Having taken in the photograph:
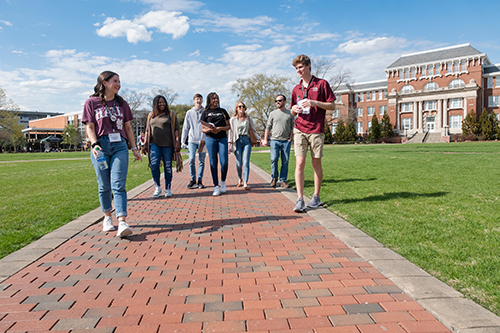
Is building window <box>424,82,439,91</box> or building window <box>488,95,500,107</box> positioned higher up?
building window <box>424,82,439,91</box>

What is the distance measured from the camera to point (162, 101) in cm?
670

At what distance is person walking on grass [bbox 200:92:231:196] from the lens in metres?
6.94

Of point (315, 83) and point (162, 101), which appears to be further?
point (162, 101)

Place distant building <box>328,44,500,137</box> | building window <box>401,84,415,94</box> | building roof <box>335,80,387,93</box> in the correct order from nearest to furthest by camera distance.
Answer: distant building <box>328,44,500,137</box>
building window <box>401,84,415,94</box>
building roof <box>335,80,387,93</box>

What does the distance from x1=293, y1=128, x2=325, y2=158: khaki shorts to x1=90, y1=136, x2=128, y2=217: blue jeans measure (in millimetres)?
2429

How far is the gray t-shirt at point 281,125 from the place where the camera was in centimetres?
753

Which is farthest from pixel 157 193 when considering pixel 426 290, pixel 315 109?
pixel 426 290

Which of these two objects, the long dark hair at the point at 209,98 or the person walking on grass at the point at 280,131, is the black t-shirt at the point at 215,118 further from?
the person walking on grass at the point at 280,131

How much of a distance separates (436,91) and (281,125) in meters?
62.0

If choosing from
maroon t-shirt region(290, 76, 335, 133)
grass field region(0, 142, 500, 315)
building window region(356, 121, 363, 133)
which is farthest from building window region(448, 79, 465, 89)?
maroon t-shirt region(290, 76, 335, 133)

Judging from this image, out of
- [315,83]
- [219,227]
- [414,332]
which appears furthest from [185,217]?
[414,332]

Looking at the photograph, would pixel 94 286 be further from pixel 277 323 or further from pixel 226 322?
pixel 277 323

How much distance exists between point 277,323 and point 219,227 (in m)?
2.39

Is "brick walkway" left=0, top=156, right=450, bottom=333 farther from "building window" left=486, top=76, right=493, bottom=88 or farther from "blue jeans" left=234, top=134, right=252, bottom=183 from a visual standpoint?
"building window" left=486, top=76, right=493, bottom=88
